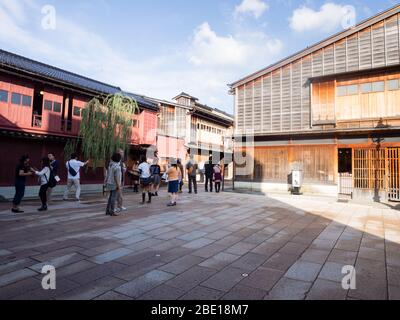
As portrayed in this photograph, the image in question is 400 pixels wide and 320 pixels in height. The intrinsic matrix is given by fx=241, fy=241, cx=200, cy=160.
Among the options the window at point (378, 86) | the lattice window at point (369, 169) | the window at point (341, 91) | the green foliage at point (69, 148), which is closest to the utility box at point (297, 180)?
the lattice window at point (369, 169)

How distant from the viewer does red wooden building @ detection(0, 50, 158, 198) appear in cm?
1164

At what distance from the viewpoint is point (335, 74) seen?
1297 centimetres

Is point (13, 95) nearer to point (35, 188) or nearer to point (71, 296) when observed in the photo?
point (35, 188)

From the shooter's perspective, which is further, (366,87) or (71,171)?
(366,87)

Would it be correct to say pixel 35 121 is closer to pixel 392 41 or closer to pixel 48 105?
pixel 48 105

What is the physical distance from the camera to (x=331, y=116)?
13094mm

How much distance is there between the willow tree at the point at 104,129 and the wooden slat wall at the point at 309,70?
24.2 feet

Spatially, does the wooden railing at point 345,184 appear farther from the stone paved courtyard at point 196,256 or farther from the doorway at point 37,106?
the doorway at point 37,106

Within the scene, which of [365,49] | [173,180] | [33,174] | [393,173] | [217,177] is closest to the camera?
[33,174]

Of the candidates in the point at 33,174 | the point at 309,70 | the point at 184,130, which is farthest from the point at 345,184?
the point at 33,174

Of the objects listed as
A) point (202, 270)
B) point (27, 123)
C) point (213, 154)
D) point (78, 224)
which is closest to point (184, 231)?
point (202, 270)

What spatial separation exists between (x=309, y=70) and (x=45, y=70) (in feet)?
52.5

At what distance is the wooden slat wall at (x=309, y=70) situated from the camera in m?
12.2

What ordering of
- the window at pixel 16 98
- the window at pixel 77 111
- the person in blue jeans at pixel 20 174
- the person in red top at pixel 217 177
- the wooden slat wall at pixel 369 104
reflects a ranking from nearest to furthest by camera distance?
the person in blue jeans at pixel 20 174 → the wooden slat wall at pixel 369 104 → the window at pixel 16 98 → the person in red top at pixel 217 177 → the window at pixel 77 111
